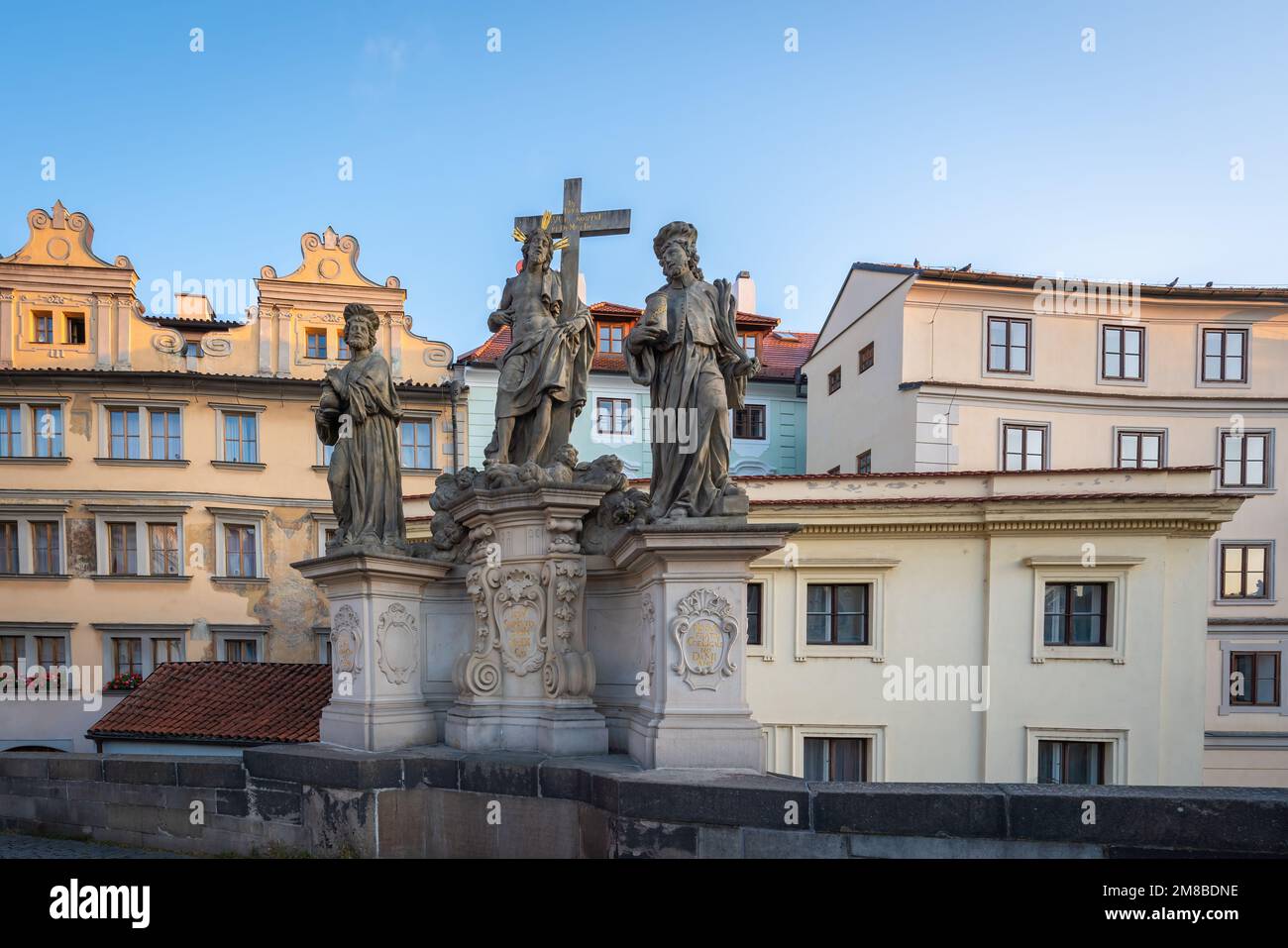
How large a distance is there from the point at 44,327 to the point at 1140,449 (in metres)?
31.4

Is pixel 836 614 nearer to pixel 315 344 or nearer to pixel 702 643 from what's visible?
pixel 702 643

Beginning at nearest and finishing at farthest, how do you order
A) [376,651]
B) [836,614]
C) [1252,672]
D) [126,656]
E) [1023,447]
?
[376,651] < [836,614] < [126,656] < [1023,447] < [1252,672]

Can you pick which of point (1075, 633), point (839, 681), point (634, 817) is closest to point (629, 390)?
point (839, 681)

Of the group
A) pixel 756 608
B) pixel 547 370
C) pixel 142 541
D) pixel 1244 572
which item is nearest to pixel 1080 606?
pixel 756 608

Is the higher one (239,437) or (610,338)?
(610,338)

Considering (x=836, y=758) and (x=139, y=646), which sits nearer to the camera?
(x=836, y=758)

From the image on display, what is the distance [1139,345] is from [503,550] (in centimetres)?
2369

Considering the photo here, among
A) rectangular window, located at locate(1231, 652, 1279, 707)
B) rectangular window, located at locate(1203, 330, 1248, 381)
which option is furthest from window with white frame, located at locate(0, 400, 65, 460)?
rectangular window, located at locate(1231, 652, 1279, 707)

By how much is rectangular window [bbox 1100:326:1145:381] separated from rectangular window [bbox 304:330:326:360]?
22.6 meters

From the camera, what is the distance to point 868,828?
4.77 metres

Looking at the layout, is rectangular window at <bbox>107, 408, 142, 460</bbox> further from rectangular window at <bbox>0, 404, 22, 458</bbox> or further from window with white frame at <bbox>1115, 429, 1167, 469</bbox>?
window with white frame at <bbox>1115, 429, 1167, 469</bbox>

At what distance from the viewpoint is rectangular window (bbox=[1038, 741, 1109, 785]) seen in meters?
15.3

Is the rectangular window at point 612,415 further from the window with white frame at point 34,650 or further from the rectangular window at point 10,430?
the rectangular window at point 10,430

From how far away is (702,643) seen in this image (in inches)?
221
